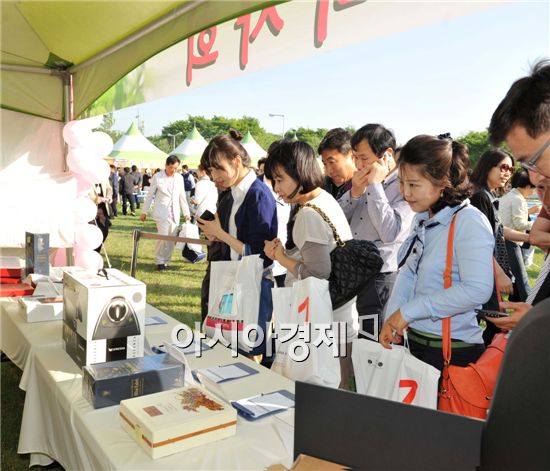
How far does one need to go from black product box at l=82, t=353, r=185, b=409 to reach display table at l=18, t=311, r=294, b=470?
32 millimetres

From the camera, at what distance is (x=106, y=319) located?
4.49ft

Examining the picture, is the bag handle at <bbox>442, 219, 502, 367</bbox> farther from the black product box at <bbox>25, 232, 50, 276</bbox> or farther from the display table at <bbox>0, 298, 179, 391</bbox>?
the black product box at <bbox>25, 232, 50, 276</bbox>

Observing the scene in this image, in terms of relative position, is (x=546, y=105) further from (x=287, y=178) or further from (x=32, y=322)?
(x=32, y=322)

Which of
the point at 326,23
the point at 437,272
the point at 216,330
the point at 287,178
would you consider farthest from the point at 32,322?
the point at 326,23

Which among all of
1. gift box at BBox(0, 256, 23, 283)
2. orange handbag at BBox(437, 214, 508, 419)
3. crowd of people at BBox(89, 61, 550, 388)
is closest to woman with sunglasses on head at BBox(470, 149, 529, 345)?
crowd of people at BBox(89, 61, 550, 388)

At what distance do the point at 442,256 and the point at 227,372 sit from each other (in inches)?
28.5

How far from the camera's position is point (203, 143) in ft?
58.5

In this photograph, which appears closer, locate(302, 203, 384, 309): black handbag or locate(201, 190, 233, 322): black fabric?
locate(302, 203, 384, 309): black handbag

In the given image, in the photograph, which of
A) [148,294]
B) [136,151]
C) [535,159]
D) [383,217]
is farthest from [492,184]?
[136,151]

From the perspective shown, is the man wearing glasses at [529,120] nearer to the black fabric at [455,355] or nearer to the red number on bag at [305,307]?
the black fabric at [455,355]

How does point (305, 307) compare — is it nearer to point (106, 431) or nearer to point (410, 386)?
point (410, 386)

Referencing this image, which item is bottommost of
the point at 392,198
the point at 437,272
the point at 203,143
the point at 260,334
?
the point at 260,334

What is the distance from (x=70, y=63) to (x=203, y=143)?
1422 centimetres

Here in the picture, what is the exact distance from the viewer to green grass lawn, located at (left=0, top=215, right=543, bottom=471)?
2.11 meters
